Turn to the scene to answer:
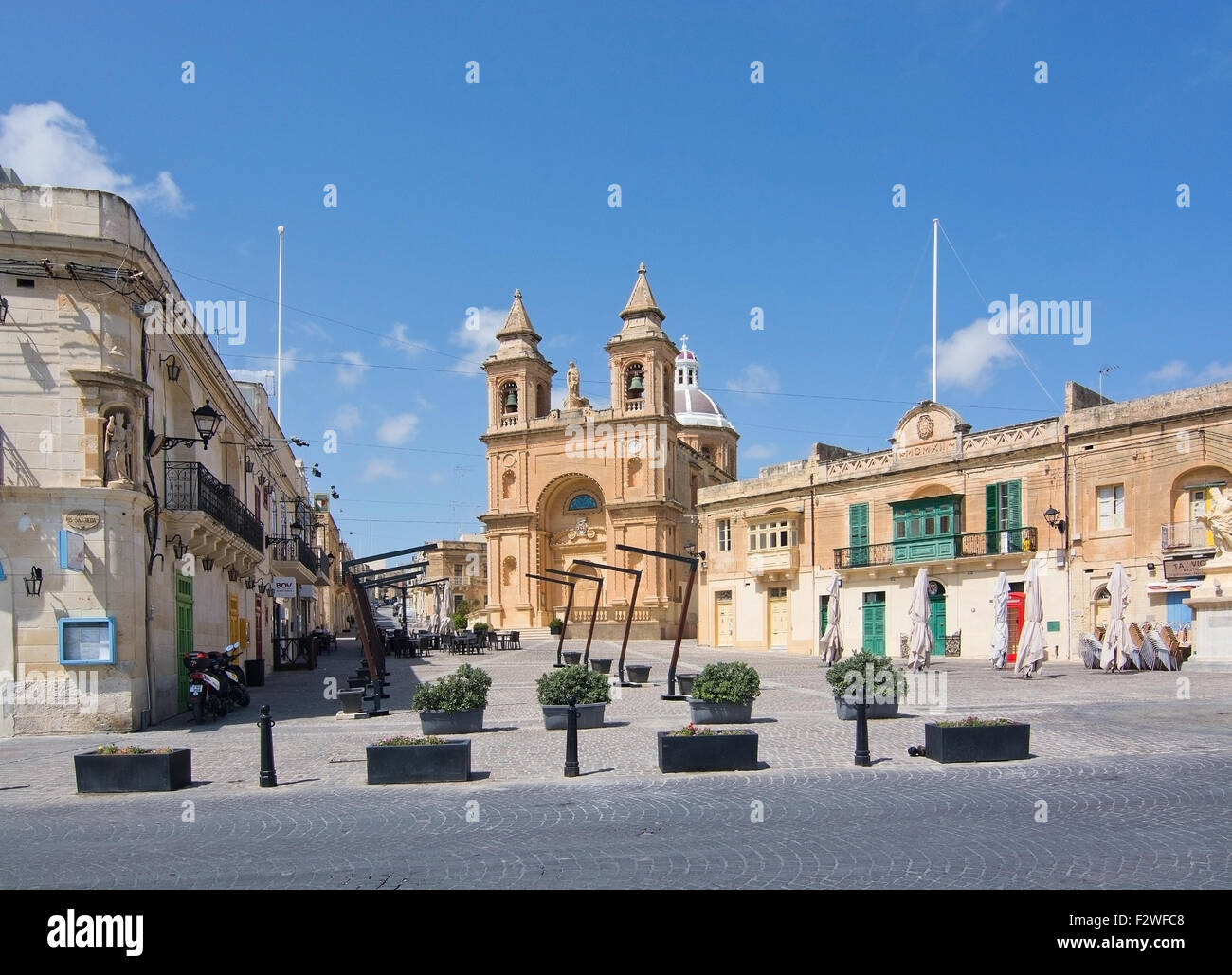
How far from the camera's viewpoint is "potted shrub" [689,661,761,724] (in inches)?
584

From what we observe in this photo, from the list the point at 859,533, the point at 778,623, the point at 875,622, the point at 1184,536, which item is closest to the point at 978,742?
the point at 1184,536

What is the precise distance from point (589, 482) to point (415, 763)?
55192mm

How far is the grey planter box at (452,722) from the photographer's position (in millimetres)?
14633

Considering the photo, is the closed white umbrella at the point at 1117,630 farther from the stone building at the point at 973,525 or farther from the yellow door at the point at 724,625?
the yellow door at the point at 724,625

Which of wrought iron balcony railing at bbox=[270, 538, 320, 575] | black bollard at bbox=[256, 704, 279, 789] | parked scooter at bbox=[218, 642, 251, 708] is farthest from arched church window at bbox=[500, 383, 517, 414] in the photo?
black bollard at bbox=[256, 704, 279, 789]

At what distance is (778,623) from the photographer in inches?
1742

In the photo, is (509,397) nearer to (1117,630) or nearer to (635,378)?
(635,378)

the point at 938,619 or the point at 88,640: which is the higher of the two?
the point at 88,640

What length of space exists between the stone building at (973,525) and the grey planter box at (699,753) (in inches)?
847

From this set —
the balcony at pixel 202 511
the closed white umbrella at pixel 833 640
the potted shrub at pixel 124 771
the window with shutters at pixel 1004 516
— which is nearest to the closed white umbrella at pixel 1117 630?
the closed white umbrella at pixel 833 640

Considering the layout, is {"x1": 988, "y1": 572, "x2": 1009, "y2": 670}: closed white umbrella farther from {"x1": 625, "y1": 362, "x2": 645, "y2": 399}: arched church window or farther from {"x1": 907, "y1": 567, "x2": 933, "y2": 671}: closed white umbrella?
{"x1": 625, "y1": 362, "x2": 645, "y2": 399}: arched church window
